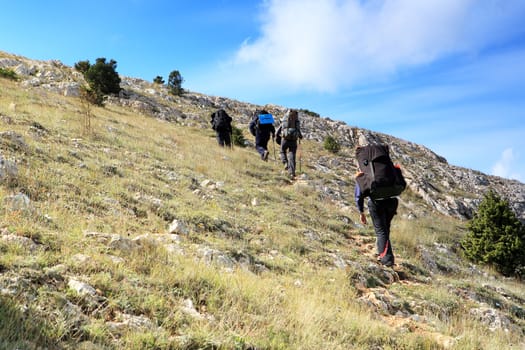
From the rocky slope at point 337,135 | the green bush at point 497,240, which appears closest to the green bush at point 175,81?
the rocky slope at point 337,135

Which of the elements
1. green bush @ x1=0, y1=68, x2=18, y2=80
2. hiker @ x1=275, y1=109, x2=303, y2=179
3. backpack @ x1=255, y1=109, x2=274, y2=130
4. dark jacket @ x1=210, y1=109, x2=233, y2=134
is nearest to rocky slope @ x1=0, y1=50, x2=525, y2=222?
green bush @ x1=0, y1=68, x2=18, y2=80

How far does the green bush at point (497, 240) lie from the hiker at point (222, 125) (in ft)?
36.2

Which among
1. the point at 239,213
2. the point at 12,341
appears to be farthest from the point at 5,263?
the point at 239,213

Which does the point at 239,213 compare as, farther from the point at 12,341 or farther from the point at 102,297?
the point at 12,341

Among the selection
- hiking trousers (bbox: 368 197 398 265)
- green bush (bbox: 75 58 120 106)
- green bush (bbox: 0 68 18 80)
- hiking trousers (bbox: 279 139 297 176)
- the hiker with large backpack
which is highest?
green bush (bbox: 75 58 120 106)

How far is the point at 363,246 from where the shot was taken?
8.38 m

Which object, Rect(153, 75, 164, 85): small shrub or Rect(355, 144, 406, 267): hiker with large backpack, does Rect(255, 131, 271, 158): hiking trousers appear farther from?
Rect(153, 75, 164, 85): small shrub

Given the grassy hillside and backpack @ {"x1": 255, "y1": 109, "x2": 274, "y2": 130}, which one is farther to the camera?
backpack @ {"x1": 255, "y1": 109, "x2": 274, "y2": 130}

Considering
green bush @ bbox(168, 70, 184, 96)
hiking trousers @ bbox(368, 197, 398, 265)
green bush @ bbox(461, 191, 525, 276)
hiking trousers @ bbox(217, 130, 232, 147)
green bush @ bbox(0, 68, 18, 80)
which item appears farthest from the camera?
green bush @ bbox(168, 70, 184, 96)

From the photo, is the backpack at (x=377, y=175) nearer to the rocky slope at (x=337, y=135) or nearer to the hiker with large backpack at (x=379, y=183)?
the hiker with large backpack at (x=379, y=183)

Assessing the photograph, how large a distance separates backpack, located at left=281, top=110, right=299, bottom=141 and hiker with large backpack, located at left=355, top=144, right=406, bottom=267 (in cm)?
643

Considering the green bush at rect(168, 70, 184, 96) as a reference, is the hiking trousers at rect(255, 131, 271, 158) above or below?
below

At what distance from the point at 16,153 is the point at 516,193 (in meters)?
40.6

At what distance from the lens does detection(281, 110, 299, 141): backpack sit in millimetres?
Result: 12953
